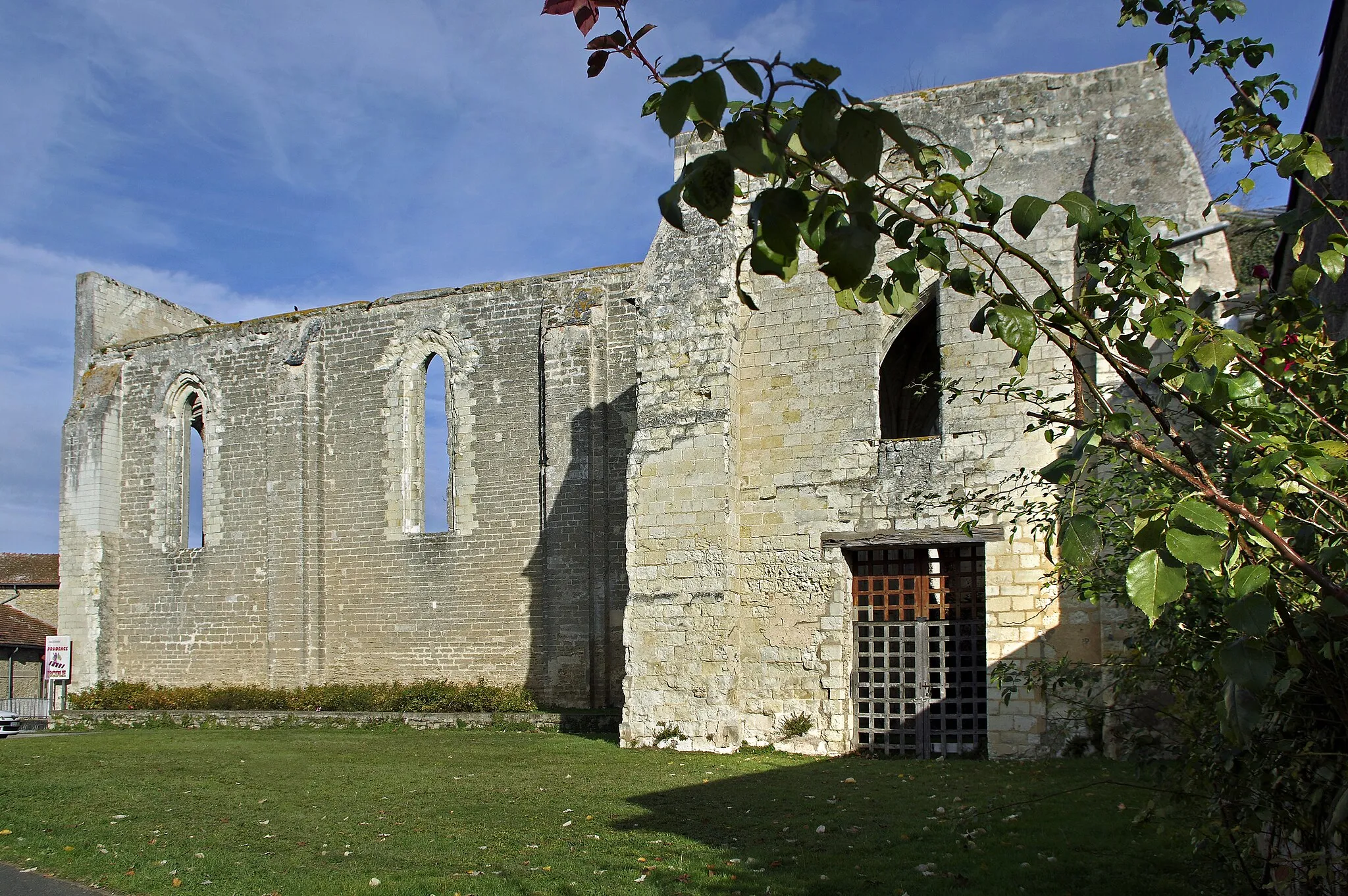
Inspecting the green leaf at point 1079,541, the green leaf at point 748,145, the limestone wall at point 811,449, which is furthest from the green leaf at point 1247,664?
the limestone wall at point 811,449

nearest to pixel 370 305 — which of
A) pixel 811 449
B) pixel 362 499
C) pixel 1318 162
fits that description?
pixel 362 499

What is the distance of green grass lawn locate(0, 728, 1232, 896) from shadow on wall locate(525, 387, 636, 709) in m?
4.09

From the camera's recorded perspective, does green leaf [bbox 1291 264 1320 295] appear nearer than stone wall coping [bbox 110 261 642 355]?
Yes

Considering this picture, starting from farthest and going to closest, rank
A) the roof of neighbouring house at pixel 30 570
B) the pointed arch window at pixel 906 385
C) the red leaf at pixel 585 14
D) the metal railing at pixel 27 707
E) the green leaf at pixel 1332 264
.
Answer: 1. the roof of neighbouring house at pixel 30 570
2. the metal railing at pixel 27 707
3. the pointed arch window at pixel 906 385
4. the green leaf at pixel 1332 264
5. the red leaf at pixel 585 14

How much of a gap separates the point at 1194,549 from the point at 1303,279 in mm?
1568

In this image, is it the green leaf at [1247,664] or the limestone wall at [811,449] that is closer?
the green leaf at [1247,664]

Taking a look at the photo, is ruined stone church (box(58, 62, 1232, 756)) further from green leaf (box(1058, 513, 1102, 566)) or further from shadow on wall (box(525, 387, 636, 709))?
green leaf (box(1058, 513, 1102, 566))

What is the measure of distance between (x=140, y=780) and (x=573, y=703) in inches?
278

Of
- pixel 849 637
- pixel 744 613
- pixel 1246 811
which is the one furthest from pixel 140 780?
pixel 1246 811

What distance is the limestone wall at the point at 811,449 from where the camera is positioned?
1167 cm

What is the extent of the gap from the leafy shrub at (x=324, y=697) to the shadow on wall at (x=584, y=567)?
728mm

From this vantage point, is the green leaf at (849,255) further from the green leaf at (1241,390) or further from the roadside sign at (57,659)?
the roadside sign at (57,659)

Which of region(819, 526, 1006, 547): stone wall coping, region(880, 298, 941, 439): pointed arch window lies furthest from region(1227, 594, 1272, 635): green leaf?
region(880, 298, 941, 439): pointed arch window

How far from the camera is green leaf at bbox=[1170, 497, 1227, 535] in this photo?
2.25 meters
